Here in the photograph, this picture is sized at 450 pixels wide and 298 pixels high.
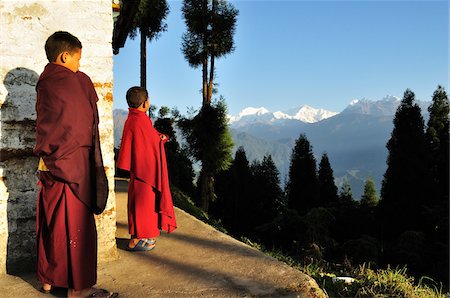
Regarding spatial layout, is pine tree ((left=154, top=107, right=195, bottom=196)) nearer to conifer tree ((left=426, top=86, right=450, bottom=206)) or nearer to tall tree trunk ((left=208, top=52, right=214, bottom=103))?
tall tree trunk ((left=208, top=52, right=214, bottom=103))

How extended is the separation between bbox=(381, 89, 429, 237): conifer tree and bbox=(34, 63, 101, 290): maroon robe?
27085 millimetres

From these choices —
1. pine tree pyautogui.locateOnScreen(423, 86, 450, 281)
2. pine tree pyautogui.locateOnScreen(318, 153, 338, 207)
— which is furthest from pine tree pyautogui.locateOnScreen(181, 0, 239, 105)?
pine tree pyautogui.locateOnScreen(318, 153, 338, 207)

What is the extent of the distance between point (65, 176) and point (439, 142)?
112 ft

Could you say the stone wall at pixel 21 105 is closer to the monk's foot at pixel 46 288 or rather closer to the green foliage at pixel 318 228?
the monk's foot at pixel 46 288


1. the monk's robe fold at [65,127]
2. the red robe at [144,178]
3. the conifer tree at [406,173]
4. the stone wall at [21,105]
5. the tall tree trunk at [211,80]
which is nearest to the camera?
the monk's robe fold at [65,127]

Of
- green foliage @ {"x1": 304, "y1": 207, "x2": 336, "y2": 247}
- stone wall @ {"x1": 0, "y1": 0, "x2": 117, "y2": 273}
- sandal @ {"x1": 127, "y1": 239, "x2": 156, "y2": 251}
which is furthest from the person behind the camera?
green foliage @ {"x1": 304, "y1": 207, "x2": 336, "y2": 247}

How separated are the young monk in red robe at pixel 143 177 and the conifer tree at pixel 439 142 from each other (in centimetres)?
2686

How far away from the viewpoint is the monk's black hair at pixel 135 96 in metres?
4.41

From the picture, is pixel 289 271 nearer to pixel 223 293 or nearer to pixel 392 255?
pixel 223 293

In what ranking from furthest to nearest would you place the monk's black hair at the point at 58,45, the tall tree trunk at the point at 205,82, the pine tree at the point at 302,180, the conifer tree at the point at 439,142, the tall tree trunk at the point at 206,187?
the pine tree at the point at 302,180 → the conifer tree at the point at 439,142 → the tall tree trunk at the point at 205,82 → the tall tree trunk at the point at 206,187 → the monk's black hair at the point at 58,45

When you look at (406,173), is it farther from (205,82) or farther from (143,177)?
(143,177)

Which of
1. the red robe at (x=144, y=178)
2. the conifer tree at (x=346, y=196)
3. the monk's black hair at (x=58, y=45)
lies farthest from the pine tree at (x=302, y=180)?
the monk's black hair at (x=58, y=45)

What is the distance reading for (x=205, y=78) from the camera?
2247 centimetres

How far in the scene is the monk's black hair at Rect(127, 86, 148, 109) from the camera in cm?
441
